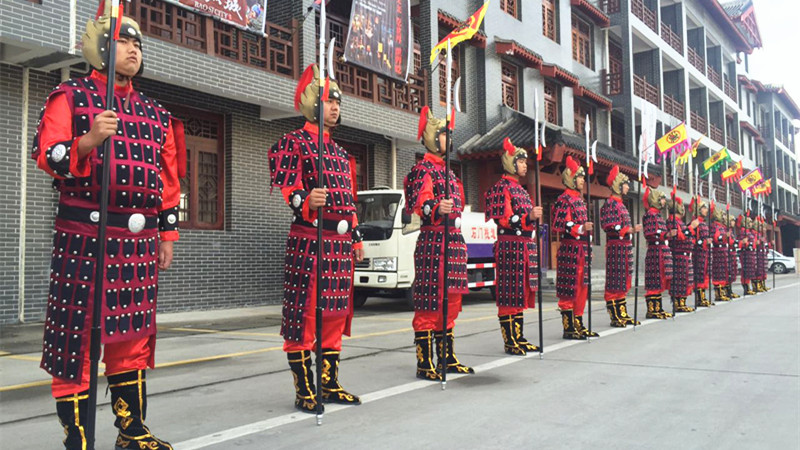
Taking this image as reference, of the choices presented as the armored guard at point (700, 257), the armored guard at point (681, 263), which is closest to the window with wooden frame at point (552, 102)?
the armored guard at point (700, 257)

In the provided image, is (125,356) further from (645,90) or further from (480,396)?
(645,90)

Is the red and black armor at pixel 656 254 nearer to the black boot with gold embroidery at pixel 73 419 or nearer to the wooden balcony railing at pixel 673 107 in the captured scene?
the black boot with gold embroidery at pixel 73 419

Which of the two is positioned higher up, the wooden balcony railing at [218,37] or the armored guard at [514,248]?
the wooden balcony railing at [218,37]

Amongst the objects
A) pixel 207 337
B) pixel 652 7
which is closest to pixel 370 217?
pixel 207 337

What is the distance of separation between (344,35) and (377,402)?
13.1m

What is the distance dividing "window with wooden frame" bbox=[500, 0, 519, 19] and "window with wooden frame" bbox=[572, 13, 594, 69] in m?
4.97

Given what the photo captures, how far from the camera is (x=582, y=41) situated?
26203 mm

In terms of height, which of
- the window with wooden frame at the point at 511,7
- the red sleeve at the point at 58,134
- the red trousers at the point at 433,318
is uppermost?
the window with wooden frame at the point at 511,7

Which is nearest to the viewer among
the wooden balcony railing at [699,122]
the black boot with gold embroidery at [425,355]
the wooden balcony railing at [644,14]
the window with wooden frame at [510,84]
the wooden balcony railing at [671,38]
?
the black boot with gold embroidery at [425,355]

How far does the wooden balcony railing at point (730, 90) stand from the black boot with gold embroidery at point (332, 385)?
144 feet

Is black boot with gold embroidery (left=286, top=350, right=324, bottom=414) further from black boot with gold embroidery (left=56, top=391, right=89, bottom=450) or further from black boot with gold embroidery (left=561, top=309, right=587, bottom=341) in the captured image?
black boot with gold embroidery (left=561, top=309, right=587, bottom=341)

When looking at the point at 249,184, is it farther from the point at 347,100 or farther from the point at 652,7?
the point at 652,7

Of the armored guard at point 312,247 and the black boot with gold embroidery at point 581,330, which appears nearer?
the armored guard at point 312,247

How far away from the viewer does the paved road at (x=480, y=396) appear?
12.6ft
